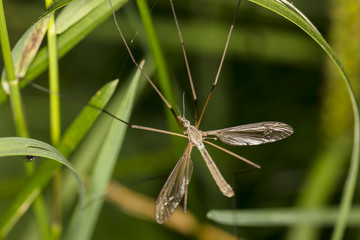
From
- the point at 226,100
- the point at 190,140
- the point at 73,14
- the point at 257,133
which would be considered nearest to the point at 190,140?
the point at 190,140

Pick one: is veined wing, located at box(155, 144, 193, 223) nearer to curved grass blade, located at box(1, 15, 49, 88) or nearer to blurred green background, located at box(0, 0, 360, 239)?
curved grass blade, located at box(1, 15, 49, 88)

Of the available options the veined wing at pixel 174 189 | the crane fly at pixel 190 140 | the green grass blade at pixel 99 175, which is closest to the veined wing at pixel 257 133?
the crane fly at pixel 190 140

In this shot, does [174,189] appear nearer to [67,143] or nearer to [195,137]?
[195,137]

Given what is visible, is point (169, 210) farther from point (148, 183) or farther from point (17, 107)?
point (148, 183)

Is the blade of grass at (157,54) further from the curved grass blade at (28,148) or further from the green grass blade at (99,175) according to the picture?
the curved grass blade at (28,148)

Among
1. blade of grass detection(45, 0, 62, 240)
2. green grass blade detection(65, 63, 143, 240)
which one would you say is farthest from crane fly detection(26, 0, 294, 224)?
blade of grass detection(45, 0, 62, 240)

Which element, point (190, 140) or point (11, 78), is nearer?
point (11, 78)
